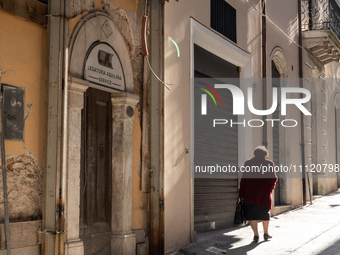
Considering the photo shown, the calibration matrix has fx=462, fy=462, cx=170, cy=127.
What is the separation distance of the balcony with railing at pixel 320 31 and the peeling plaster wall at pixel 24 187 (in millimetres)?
12078

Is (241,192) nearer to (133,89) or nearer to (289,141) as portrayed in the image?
(133,89)

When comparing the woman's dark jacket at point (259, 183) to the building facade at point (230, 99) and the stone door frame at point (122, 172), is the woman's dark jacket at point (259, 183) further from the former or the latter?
the stone door frame at point (122, 172)

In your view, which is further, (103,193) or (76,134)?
(103,193)

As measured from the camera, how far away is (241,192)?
8.32 meters

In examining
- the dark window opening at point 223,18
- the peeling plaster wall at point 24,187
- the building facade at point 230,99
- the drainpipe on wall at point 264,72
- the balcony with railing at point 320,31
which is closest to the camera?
the peeling plaster wall at point 24,187

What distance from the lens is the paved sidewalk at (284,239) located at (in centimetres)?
731

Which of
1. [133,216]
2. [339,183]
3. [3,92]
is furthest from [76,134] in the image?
[339,183]

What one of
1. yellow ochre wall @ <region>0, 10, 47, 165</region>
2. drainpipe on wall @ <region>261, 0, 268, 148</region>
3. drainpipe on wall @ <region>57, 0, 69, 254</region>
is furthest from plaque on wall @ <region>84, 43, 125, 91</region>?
drainpipe on wall @ <region>261, 0, 268, 148</region>

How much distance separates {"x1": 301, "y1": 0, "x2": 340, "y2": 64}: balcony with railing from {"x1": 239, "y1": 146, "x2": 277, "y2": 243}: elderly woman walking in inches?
325

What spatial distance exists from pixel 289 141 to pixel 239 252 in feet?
23.1

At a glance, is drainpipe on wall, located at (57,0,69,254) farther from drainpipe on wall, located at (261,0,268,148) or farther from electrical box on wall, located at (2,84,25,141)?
drainpipe on wall, located at (261,0,268,148)

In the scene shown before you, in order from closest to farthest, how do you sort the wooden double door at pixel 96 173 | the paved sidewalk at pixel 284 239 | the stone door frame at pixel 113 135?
the stone door frame at pixel 113 135 → the wooden double door at pixel 96 173 → the paved sidewalk at pixel 284 239

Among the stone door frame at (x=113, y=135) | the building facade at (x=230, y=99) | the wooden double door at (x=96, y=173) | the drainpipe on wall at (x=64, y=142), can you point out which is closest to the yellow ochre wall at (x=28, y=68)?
the drainpipe on wall at (x=64, y=142)

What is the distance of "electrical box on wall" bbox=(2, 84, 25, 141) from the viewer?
15.4 feet
